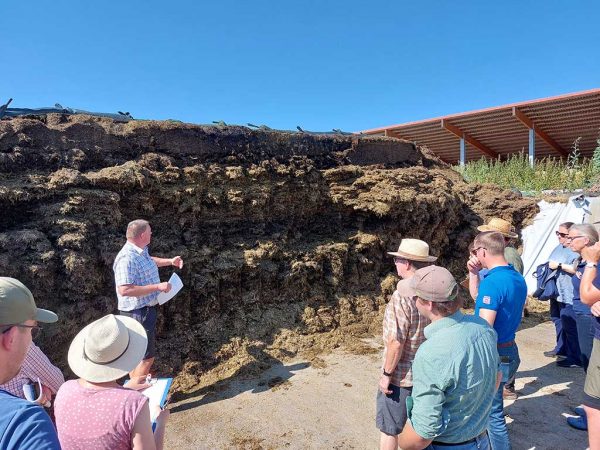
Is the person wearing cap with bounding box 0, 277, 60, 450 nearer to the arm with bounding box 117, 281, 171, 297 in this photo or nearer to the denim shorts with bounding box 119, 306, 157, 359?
the arm with bounding box 117, 281, 171, 297

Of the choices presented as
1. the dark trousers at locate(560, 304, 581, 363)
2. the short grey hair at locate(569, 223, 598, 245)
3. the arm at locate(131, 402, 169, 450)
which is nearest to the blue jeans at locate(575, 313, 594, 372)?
the dark trousers at locate(560, 304, 581, 363)

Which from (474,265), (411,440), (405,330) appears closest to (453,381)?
(411,440)

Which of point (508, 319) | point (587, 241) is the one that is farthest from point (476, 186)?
point (508, 319)

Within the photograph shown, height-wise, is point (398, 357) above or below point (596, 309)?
below

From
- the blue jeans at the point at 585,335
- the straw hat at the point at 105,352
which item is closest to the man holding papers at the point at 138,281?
the straw hat at the point at 105,352

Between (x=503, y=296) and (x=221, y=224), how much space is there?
4.01 meters

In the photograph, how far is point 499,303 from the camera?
120 inches

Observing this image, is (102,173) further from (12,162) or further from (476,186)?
(476,186)

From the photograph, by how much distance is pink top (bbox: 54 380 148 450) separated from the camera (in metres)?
1.82

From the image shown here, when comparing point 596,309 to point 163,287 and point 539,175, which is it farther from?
point 539,175

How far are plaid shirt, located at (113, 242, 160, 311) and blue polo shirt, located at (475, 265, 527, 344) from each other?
317 centimetres

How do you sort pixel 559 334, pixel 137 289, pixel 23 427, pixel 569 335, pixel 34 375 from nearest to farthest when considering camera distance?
pixel 23 427, pixel 34 375, pixel 137 289, pixel 569 335, pixel 559 334

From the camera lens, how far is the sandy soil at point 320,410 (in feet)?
11.9

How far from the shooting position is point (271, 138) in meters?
6.48
